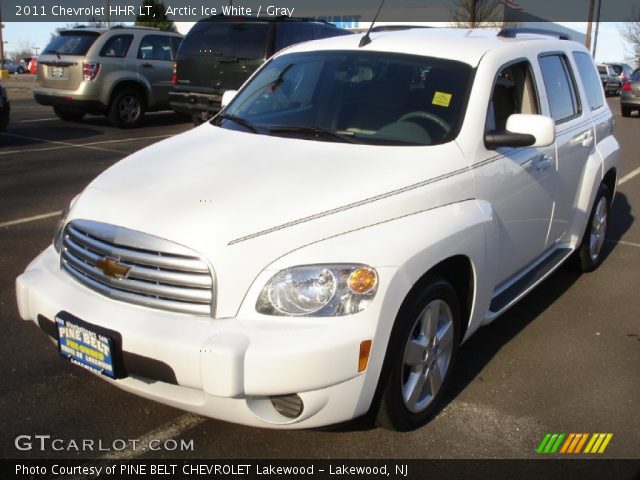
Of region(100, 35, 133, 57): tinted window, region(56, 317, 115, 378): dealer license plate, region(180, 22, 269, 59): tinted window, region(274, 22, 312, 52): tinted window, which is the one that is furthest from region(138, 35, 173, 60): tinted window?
region(56, 317, 115, 378): dealer license plate

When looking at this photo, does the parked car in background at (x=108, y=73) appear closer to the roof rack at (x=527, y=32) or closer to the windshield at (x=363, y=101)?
the windshield at (x=363, y=101)

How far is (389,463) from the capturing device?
10.1 feet

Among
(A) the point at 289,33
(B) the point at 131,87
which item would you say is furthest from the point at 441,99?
(B) the point at 131,87

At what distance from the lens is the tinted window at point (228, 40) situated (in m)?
11.4

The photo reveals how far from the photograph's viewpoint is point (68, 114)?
571 inches

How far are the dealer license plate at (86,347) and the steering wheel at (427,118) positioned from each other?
6.55 ft

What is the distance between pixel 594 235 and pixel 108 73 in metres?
10.2

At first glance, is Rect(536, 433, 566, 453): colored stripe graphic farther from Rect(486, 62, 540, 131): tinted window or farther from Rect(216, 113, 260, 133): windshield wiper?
Rect(216, 113, 260, 133): windshield wiper

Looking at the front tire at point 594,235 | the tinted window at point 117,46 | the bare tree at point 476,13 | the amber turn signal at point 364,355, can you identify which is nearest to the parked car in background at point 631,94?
the bare tree at point 476,13

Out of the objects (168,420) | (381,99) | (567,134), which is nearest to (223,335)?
(168,420)

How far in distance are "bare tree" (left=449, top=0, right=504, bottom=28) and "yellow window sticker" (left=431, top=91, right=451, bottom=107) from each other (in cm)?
3048

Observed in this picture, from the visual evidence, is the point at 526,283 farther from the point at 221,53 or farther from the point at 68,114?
the point at 68,114

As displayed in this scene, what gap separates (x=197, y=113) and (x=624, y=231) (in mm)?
7273

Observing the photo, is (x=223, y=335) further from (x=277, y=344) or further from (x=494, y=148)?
(x=494, y=148)
